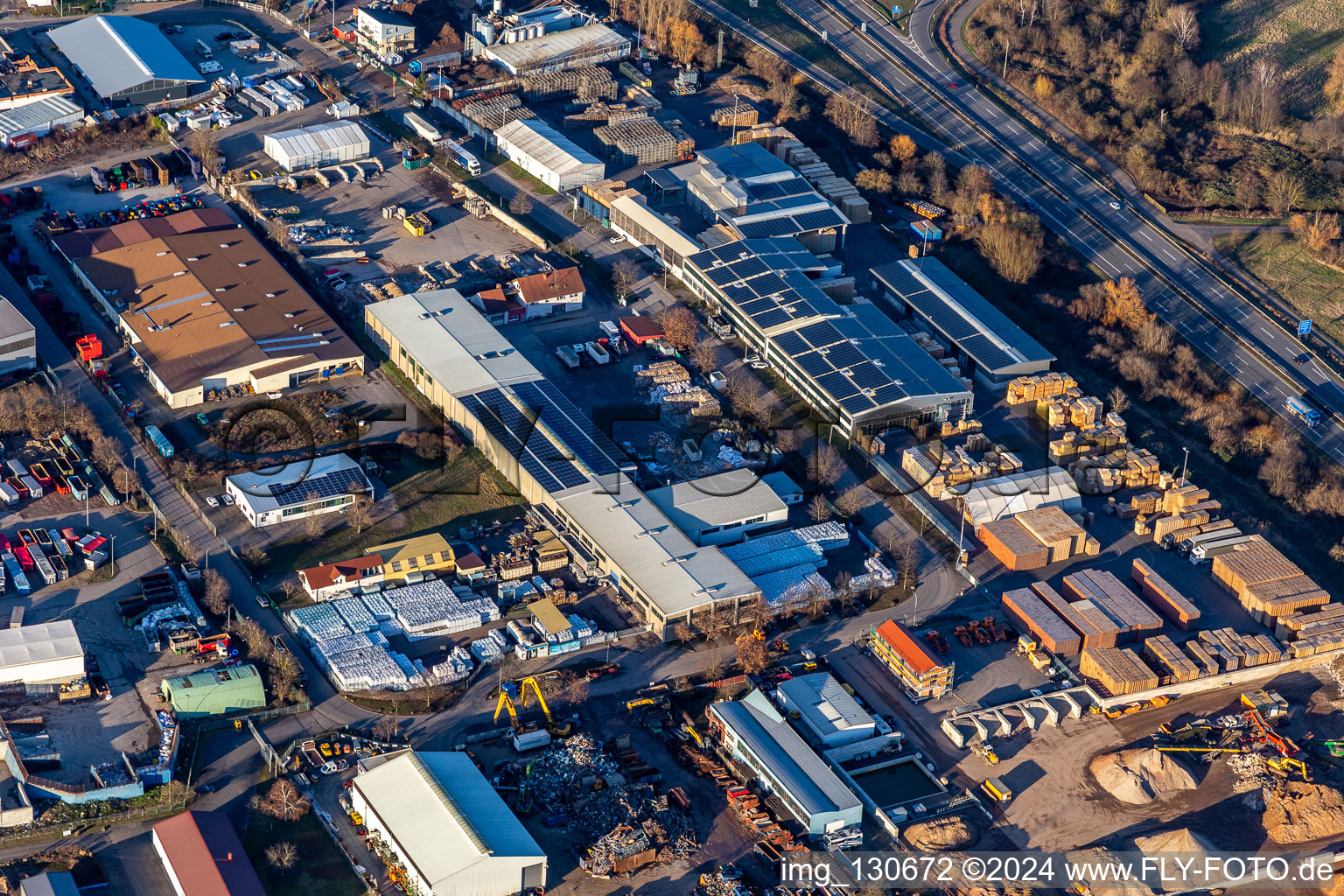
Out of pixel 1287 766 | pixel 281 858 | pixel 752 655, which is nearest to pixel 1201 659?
pixel 1287 766

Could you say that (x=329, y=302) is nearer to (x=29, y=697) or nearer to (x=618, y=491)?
(x=618, y=491)

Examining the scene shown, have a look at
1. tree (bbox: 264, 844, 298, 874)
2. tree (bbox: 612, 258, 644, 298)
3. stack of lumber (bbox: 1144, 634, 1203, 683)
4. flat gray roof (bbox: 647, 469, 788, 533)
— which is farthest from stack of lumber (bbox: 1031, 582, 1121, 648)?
tree (bbox: 264, 844, 298, 874)

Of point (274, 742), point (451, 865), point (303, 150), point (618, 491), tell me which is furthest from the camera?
point (303, 150)

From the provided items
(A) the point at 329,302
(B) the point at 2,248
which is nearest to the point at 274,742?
(A) the point at 329,302

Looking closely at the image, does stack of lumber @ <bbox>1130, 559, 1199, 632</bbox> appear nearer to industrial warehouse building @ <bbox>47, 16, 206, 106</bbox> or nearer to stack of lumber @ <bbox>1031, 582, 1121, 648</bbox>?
stack of lumber @ <bbox>1031, 582, 1121, 648</bbox>

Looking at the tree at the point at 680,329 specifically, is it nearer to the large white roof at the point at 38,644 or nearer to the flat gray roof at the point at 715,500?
the flat gray roof at the point at 715,500

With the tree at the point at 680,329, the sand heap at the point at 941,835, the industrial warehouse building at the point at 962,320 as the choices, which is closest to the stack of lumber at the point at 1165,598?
the industrial warehouse building at the point at 962,320
